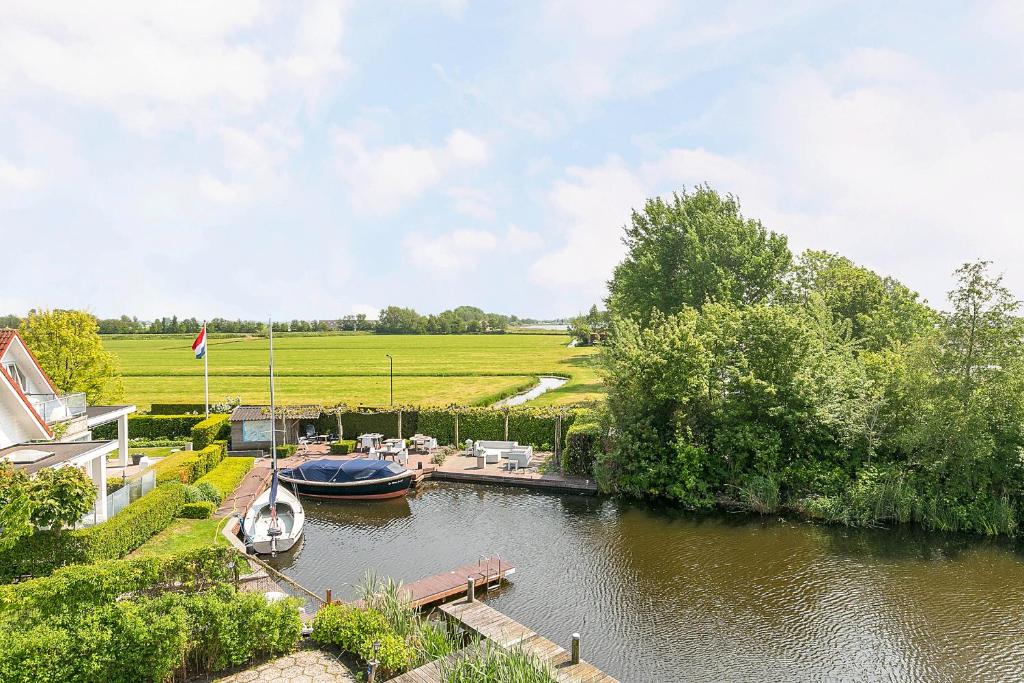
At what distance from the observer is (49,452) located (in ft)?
63.4

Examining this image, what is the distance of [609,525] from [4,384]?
20.0m

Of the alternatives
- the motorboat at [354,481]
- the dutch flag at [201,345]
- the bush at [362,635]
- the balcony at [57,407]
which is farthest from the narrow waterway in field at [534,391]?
the bush at [362,635]

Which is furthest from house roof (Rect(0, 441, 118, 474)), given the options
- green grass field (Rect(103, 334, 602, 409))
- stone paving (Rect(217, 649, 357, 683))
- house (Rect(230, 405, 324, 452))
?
green grass field (Rect(103, 334, 602, 409))

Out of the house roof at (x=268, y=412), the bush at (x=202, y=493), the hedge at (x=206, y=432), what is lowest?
the bush at (x=202, y=493)

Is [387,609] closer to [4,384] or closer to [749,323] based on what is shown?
[4,384]

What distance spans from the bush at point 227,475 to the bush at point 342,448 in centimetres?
395

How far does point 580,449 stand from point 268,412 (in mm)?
16202

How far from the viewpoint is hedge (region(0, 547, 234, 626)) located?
38.6 feet

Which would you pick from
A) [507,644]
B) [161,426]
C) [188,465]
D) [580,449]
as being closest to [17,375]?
[188,465]

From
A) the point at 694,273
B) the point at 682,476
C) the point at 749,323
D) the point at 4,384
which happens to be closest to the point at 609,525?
the point at 682,476

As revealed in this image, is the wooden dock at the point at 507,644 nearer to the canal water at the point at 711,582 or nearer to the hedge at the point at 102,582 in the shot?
the canal water at the point at 711,582

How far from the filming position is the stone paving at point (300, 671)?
1241 centimetres

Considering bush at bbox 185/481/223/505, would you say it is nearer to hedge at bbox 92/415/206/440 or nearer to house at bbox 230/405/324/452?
house at bbox 230/405/324/452

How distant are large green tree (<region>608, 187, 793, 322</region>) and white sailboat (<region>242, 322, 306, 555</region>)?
26091 mm
